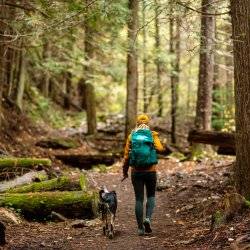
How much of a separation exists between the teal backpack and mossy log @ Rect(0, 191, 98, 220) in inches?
77.2

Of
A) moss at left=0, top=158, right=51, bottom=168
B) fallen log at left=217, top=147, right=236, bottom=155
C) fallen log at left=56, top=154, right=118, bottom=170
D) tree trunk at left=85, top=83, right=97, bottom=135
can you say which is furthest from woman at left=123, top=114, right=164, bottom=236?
tree trunk at left=85, top=83, right=97, bottom=135

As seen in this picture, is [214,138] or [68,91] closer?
[214,138]

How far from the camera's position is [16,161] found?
512 inches

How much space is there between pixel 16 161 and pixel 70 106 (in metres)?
23.9

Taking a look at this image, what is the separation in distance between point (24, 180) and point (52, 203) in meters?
1.85

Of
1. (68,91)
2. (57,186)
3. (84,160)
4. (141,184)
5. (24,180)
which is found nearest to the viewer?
(141,184)

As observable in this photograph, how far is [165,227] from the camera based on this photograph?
32.9ft

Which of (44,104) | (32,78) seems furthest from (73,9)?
(32,78)

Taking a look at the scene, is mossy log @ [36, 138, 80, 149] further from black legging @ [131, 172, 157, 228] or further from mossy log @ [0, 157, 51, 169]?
black legging @ [131, 172, 157, 228]

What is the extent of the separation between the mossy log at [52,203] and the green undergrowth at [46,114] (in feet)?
57.0

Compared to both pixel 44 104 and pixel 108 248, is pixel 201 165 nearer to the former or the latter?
pixel 108 248

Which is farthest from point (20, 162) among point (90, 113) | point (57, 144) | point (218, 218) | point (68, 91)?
point (68, 91)

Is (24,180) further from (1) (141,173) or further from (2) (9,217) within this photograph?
(1) (141,173)

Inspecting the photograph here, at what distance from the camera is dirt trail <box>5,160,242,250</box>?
331 inches
